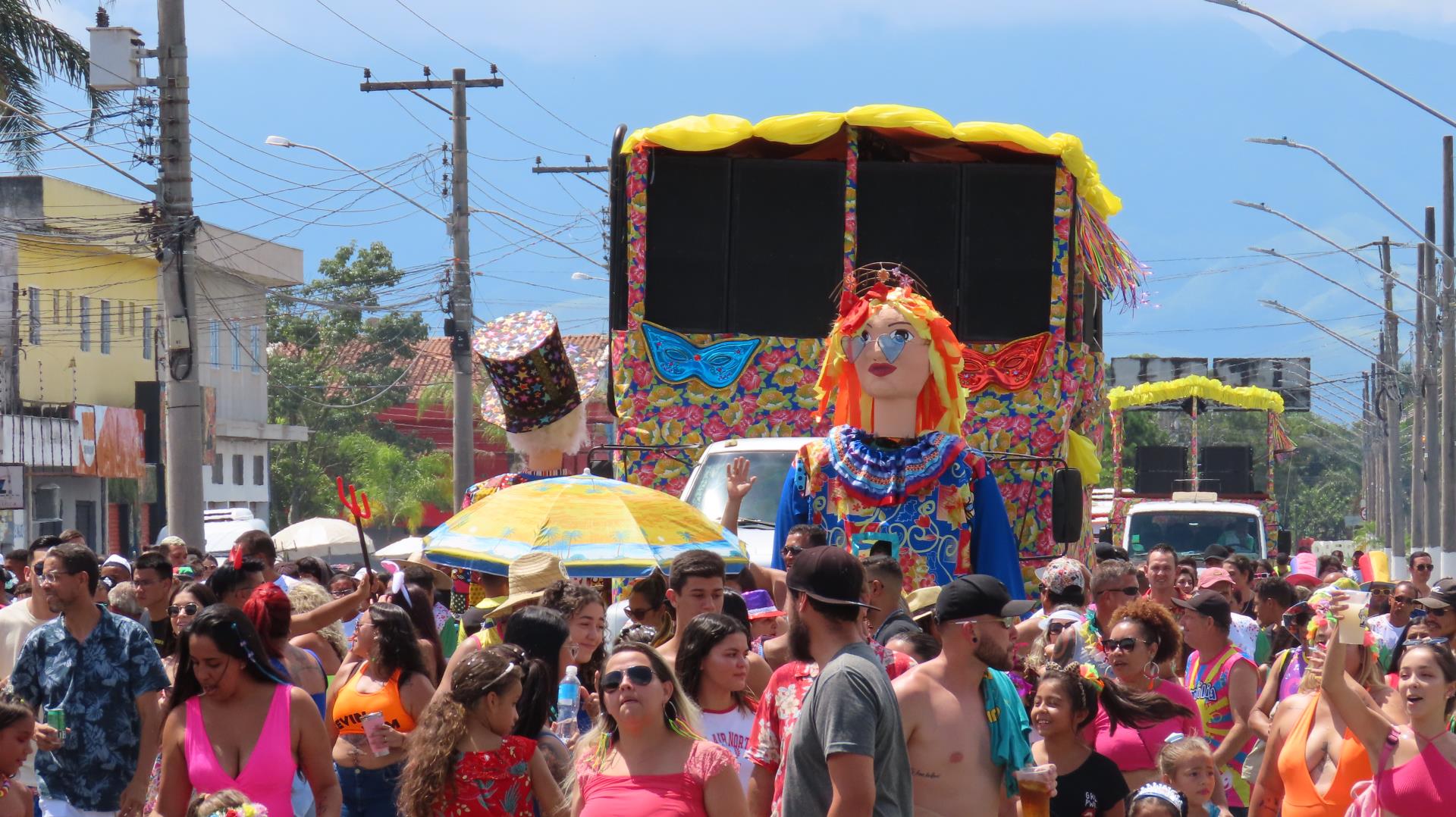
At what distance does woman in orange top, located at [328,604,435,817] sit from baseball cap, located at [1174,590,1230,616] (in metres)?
3.67

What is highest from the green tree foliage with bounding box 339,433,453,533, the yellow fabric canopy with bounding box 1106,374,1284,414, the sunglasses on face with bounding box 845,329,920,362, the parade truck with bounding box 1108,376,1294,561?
the sunglasses on face with bounding box 845,329,920,362

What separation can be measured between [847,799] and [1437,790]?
2.47 m

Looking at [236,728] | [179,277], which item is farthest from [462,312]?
[236,728]

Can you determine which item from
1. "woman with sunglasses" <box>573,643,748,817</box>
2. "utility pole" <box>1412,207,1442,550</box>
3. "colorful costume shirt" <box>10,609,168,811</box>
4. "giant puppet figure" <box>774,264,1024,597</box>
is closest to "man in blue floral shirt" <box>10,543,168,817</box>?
"colorful costume shirt" <box>10,609,168,811</box>

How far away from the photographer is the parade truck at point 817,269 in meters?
12.5

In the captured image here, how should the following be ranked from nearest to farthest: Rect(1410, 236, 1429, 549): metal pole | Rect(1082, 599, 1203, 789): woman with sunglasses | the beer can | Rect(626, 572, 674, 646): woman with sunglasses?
the beer can, Rect(1082, 599, 1203, 789): woman with sunglasses, Rect(626, 572, 674, 646): woman with sunglasses, Rect(1410, 236, 1429, 549): metal pole

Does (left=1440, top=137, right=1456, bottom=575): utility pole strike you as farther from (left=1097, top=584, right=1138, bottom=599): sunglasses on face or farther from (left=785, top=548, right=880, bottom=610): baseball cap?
(left=785, top=548, right=880, bottom=610): baseball cap

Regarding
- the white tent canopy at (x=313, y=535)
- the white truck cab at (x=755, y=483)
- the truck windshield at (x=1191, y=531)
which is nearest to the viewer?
the white truck cab at (x=755, y=483)

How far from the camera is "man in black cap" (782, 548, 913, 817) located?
16.9ft

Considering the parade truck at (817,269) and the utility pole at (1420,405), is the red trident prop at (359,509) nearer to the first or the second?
the parade truck at (817,269)

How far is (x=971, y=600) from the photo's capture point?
5805 mm

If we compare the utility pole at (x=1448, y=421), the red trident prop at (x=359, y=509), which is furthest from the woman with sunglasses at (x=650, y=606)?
the utility pole at (x=1448, y=421)

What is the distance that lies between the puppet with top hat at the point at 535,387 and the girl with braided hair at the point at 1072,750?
1024 centimetres

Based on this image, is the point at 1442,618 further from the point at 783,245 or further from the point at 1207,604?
the point at 783,245
